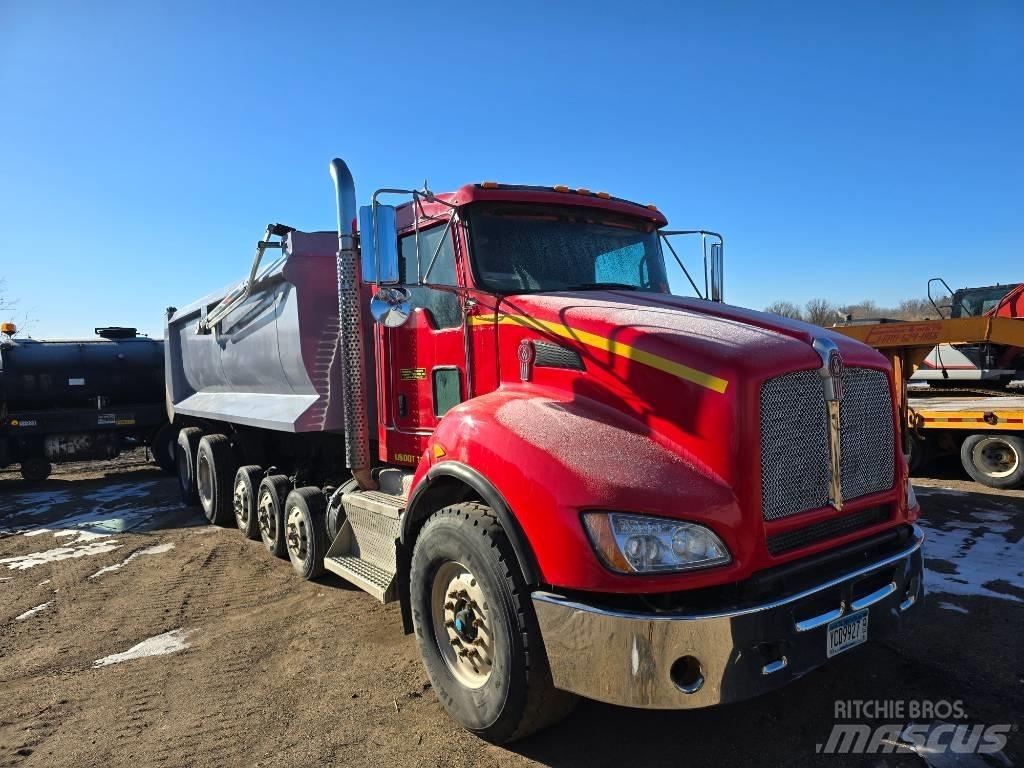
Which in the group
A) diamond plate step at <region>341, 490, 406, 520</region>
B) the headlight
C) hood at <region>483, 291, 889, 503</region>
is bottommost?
diamond plate step at <region>341, 490, 406, 520</region>

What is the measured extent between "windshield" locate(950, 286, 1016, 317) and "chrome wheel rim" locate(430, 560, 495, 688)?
14.1 metres

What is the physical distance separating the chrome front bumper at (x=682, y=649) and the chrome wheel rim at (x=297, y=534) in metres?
3.54

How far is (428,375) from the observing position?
4.41 m

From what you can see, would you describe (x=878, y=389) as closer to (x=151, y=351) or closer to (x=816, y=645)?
(x=816, y=645)

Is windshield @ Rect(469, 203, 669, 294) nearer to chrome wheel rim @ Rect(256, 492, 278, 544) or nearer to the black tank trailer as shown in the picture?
chrome wheel rim @ Rect(256, 492, 278, 544)

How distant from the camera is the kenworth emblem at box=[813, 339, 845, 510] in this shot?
297 centimetres

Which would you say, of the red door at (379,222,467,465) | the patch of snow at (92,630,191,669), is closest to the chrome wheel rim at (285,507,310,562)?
the patch of snow at (92,630,191,669)

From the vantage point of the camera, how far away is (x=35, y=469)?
1252cm

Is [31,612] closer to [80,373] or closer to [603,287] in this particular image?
[603,287]

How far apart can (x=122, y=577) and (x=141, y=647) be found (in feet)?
6.42

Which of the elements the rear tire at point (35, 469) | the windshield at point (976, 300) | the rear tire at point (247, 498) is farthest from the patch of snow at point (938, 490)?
the rear tire at point (35, 469)

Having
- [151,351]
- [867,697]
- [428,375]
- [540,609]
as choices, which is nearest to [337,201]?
[428,375]

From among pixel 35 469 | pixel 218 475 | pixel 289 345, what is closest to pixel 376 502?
pixel 289 345

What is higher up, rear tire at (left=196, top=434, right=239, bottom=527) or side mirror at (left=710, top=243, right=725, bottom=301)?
side mirror at (left=710, top=243, right=725, bottom=301)
